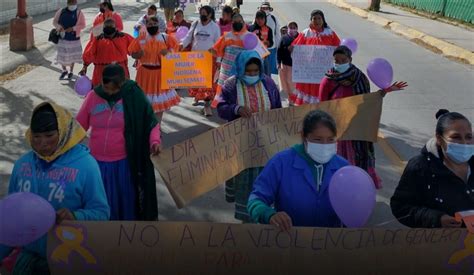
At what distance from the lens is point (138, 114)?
446 cm

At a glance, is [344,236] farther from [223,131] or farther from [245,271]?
[223,131]

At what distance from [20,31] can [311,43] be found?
959cm

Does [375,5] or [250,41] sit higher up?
[250,41]

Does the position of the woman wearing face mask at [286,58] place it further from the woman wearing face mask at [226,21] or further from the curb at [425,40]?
the curb at [425,40]

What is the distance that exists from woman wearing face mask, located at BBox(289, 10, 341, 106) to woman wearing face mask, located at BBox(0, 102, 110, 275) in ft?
18.0

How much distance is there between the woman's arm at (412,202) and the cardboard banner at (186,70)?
5157 millimetres

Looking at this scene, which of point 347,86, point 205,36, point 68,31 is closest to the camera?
point 347,86

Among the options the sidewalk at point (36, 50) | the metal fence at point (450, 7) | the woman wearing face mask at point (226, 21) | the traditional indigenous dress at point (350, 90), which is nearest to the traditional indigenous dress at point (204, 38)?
the woman wearing face mask at point (226, 21)

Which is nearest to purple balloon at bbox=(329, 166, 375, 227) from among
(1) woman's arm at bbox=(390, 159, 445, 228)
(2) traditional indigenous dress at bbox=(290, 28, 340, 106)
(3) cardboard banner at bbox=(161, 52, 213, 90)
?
(1) woman's arm at bbox=(390, 159, 445, 228)

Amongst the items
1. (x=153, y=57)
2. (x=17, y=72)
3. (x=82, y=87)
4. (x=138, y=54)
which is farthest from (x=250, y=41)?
(x=17, y=72)

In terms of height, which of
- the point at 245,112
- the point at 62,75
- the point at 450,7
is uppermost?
the point at 245,112

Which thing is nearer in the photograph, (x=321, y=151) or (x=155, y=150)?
(x=321, y=151)

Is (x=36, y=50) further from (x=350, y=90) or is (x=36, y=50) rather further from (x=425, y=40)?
(x=425, y=40)

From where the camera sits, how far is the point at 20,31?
604 inches
